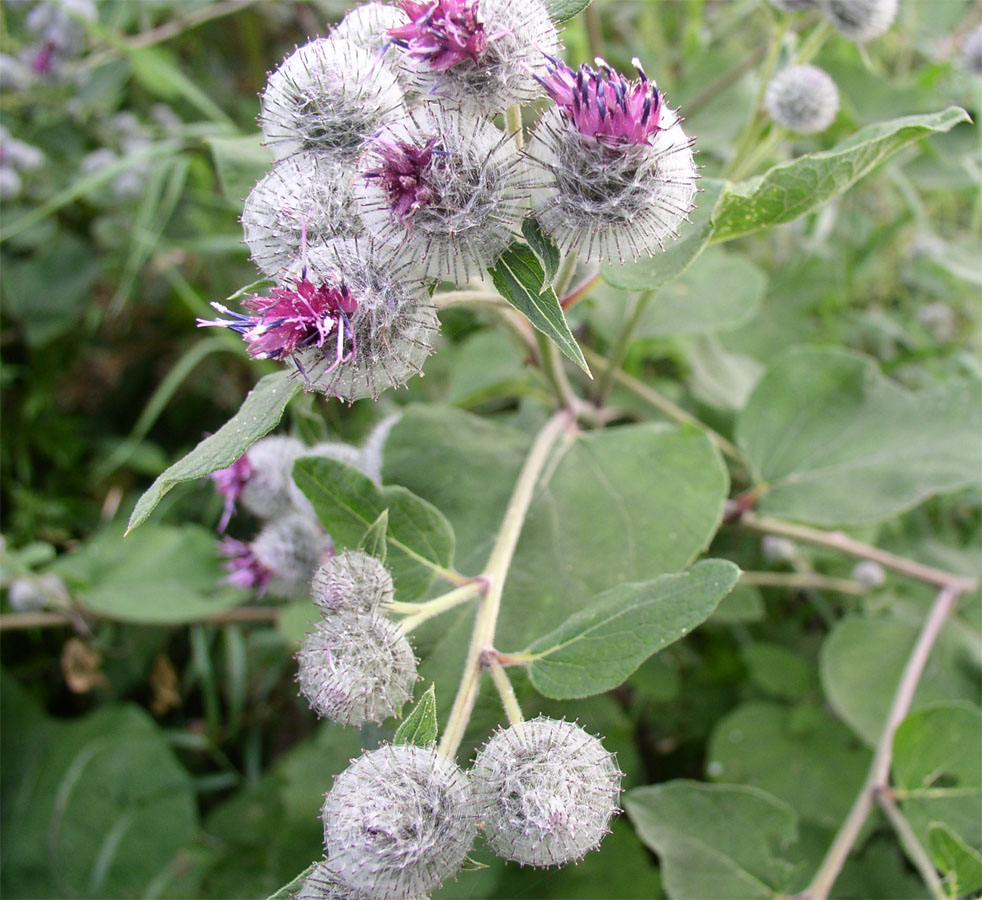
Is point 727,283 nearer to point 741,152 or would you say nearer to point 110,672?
point 741,152

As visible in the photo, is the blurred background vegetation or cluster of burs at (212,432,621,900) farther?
the blurred background vegetation

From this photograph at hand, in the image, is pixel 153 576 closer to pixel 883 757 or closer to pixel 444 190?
pixel 444 190

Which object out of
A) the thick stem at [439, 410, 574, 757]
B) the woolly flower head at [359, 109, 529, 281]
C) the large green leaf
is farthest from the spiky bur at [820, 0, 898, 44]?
the large green leaf

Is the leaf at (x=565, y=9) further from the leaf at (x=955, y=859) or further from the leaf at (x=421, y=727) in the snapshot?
the leaf at (x=955, y=859)

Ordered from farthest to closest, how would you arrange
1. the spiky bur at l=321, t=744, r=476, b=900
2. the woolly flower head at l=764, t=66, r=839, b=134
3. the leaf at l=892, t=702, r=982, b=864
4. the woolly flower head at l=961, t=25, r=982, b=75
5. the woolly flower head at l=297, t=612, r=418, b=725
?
the woolly flower head at l=961, t=25, r=982, b=75, the woolly flower head at l=764, t=66, r=839, b=134, the leaf at l=892, t=702, r=982, b=864, the woolly flower head at l=297, t=612, r=418, b=725, the spiky bur at l=321, t=744, r=476, b=900

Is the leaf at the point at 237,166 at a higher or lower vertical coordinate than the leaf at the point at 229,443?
higher

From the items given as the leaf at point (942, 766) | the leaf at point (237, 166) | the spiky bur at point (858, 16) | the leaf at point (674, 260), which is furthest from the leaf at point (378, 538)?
the spiky bur at point (858, 16)

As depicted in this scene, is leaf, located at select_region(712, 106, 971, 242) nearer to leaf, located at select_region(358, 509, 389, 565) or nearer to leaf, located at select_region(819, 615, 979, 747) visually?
leaf, located at select_region(358, 509, 389, 565)
